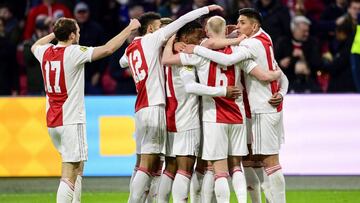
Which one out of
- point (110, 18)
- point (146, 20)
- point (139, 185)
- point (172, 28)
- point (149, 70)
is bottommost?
point (139, 185)

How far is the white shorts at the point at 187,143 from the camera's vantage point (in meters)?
10.4

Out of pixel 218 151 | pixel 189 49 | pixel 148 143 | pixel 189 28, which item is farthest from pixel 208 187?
pixel 189 28

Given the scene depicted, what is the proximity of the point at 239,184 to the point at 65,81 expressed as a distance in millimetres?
2049

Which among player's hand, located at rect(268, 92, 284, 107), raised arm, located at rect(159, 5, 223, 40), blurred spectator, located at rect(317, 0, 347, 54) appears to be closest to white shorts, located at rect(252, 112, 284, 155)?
player's hand, located at rect(268, 92, 284, 107)

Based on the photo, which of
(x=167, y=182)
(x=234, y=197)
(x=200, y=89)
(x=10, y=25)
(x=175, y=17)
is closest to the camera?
(x=200, y=89)

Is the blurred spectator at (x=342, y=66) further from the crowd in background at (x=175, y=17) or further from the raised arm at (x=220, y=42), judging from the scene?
the raised arm at (x=220, y=42)

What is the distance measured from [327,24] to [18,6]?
5839 millimetres

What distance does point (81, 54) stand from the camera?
1034 cm

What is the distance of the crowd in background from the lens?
16.8m

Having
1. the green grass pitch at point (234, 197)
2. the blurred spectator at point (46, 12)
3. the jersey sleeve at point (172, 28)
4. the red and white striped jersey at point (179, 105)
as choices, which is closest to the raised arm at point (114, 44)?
the jersey sleeve at point (172, 28)

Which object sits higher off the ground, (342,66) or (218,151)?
(342,66)

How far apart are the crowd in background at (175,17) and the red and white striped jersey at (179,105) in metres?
5.54

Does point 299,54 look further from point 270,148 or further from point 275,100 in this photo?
point 270,148

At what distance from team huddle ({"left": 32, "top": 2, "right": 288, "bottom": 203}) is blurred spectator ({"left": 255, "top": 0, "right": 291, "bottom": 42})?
658cm
